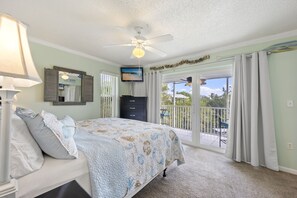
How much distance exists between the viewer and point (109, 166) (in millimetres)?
1263

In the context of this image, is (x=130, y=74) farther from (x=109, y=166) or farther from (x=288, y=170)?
(x=288, y=170)

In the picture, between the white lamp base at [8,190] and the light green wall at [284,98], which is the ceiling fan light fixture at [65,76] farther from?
the light green wall at [284,98]

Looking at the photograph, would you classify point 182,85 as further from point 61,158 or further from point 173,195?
point 61,158

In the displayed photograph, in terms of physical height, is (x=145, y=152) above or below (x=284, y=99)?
below

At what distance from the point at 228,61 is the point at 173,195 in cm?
274

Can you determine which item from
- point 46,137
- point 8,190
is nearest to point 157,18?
point 46,137

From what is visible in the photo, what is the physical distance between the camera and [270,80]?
248 centimetres

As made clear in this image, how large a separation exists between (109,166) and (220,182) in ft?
5.54

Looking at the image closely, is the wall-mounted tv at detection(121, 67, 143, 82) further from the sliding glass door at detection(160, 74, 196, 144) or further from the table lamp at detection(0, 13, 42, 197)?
the table lamp at detection(0, 13, 42, 197)

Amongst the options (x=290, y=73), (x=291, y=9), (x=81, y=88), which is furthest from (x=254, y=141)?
(x=81, y=88)

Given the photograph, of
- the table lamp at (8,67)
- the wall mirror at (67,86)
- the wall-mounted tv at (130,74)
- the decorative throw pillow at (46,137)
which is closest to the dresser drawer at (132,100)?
the wall-mounted tv at (130,74)

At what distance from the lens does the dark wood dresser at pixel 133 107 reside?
13.3 feet

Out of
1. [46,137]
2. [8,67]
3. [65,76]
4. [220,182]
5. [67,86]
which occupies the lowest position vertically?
[220,182]

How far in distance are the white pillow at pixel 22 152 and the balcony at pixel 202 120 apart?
3.35 metres
